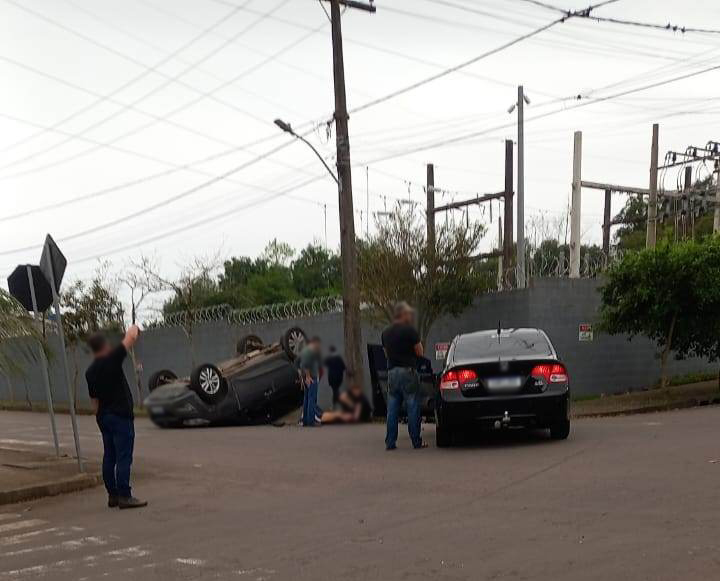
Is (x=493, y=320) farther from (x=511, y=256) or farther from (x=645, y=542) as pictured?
(x=645, y=542)

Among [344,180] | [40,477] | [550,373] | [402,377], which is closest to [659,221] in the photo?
[344,180]

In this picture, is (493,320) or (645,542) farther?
(493,320)

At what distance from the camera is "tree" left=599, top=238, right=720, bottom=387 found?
18078mm

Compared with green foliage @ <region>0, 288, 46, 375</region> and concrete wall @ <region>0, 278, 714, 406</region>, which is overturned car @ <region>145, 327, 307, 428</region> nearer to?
concrete wall @ <region>0, 278, 714, 406</region>

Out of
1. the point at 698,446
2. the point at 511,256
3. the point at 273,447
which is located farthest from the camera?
the point at 511,256

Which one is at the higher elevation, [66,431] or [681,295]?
[681,295]

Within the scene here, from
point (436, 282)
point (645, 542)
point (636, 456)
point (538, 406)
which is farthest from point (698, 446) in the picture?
point (436, 282)

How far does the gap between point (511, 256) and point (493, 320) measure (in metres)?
7.13

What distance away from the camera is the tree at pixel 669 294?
1808 cm

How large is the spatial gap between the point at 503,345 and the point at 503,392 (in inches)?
32.8

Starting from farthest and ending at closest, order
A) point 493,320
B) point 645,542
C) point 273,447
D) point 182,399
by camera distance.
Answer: point 493,320, point 182,399, point 273,447, point 645,542

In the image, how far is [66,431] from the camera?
808 inches

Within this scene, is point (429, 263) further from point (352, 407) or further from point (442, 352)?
point (352, 407)

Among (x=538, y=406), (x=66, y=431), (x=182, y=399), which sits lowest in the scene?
(x=66, y=431)
